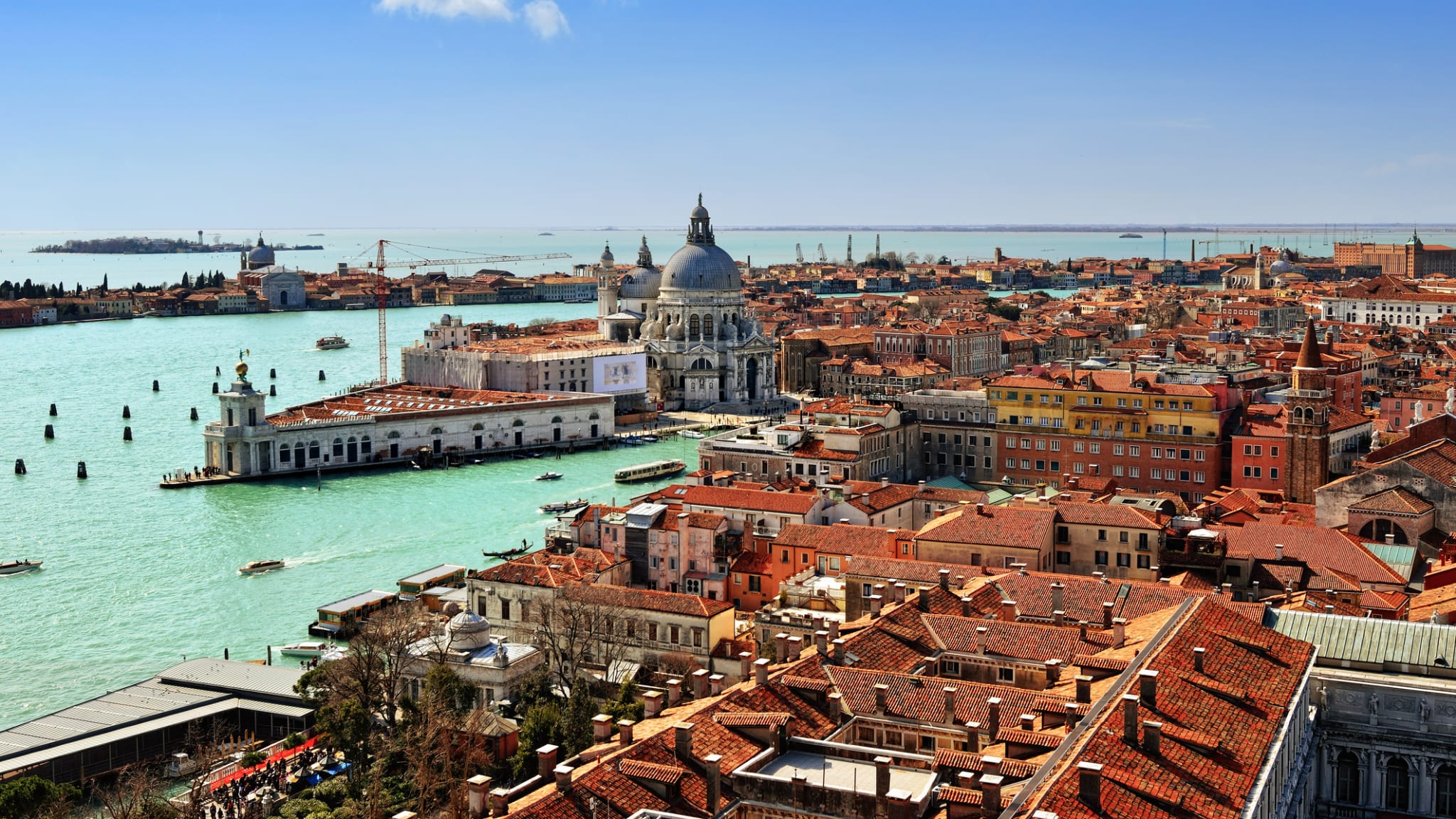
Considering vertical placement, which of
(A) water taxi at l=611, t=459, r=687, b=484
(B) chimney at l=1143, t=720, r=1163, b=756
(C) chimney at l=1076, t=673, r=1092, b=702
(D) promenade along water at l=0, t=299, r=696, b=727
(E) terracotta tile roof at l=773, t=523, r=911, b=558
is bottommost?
(D) promenade along water at l=0, t=299, r=696, b=727

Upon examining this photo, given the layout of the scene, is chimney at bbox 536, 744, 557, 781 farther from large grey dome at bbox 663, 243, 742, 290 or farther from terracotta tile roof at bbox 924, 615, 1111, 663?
large grey dome at bbox 663, 243, 742, 290

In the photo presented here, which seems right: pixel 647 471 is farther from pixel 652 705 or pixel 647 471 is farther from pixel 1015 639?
pixel 652 705

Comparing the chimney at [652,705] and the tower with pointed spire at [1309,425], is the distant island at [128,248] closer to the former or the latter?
the tower with pointed spire at [1309,425]

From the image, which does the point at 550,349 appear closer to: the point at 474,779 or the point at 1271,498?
the point at 1271,498

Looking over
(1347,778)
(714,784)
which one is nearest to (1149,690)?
(714,784)

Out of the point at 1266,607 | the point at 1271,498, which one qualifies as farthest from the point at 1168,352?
the point at 1266,607

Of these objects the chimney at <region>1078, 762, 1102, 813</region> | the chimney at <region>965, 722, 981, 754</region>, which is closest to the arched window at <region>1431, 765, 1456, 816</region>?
the chimney at <region>965, 722, 981, 754</region>

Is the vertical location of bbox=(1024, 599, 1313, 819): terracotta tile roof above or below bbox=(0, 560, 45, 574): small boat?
above
